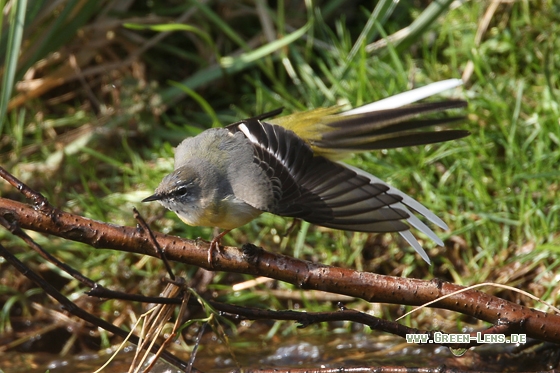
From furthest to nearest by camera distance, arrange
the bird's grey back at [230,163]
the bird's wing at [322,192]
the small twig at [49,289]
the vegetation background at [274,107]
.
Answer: the vegetation background at [274,107]
the bird's grey back at [230,163]
the bird's wing at [322,192]
the small twig at [49,289]

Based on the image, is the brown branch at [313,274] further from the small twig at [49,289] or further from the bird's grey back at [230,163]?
the bird's grey back at [230,163]

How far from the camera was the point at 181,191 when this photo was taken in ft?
11.9

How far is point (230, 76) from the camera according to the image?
20.9ft

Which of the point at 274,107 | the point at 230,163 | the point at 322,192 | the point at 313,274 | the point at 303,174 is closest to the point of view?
the point at 313,274

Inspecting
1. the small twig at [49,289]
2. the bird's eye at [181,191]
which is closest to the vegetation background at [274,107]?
the bird's eye at [181,191]

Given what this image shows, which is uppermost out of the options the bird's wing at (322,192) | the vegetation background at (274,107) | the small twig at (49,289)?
the vegetation background at (274,107)

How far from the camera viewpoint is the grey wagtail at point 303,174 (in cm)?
341

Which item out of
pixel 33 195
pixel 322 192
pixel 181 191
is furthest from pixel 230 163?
pixel 33 195

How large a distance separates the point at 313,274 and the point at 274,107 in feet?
9.85

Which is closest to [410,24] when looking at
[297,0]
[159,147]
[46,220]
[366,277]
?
[297,0]

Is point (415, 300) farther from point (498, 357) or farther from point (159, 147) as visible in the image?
point (159, 147)

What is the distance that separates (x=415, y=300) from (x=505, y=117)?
2.58m

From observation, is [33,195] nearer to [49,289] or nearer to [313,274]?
[49,289]

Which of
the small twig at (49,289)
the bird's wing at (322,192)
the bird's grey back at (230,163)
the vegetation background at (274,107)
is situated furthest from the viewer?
the vegetation background at (274,107)
